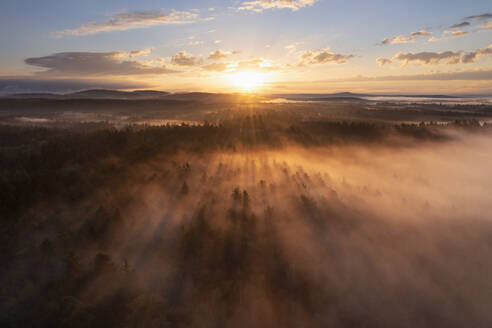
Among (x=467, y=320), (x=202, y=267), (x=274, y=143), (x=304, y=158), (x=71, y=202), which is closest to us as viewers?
(x=467, y=320)

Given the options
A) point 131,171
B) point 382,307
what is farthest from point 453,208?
point 131,171

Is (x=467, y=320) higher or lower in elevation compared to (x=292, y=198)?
lower

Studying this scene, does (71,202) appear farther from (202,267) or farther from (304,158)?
(304,158)

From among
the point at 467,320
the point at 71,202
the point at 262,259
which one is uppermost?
the point at 71,202

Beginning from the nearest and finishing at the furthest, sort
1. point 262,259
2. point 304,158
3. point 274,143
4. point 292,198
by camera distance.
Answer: point 262,259, point 292,198, point 304,158, point 274,143

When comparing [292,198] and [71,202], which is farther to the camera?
[292,198]

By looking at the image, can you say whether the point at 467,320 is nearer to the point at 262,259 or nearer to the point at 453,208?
the point at 262,259

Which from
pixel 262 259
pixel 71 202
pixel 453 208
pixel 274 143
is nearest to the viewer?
pixel 262 259

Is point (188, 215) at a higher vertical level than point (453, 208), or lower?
higher

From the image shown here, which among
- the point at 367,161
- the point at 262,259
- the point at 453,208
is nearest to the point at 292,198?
the point at 262,259
